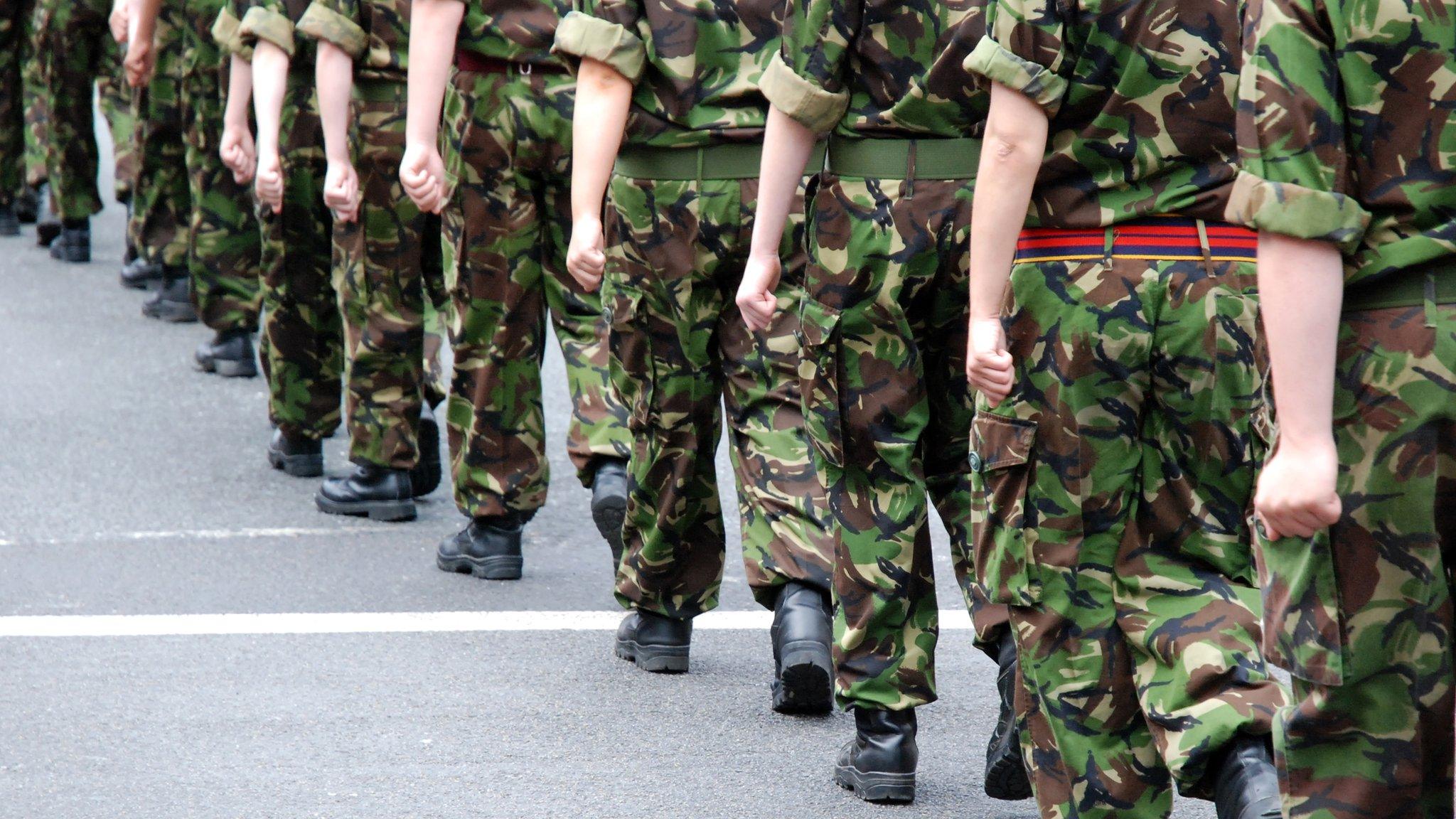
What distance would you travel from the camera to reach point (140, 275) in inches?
451

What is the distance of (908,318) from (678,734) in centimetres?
132

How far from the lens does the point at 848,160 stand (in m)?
4.09

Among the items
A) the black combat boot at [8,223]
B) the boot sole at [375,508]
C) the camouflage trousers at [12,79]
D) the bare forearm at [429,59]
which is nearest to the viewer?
the bare forearm at [429,59]

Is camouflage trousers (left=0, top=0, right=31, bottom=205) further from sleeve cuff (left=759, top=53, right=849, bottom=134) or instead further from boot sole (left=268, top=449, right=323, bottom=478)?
sleeve cuff (left=759, top=53, right=849, bottom=134)

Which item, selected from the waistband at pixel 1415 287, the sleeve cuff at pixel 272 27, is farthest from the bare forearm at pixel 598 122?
the waistband at pixel 1415 287

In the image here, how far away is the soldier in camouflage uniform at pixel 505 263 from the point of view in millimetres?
5676

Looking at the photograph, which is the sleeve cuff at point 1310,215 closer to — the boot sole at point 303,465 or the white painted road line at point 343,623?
the white painted road line at point 343,623

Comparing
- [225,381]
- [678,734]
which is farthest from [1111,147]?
[225,381]

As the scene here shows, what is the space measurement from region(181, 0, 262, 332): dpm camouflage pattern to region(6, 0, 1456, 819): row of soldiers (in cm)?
246

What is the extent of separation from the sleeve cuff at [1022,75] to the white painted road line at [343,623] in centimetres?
273

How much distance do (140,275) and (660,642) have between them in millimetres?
7106

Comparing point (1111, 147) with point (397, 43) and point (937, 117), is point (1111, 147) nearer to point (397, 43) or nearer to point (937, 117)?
point (937, 117)

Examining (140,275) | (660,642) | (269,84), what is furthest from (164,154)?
(660,642)

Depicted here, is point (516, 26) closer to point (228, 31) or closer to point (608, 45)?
point (608, 45)
